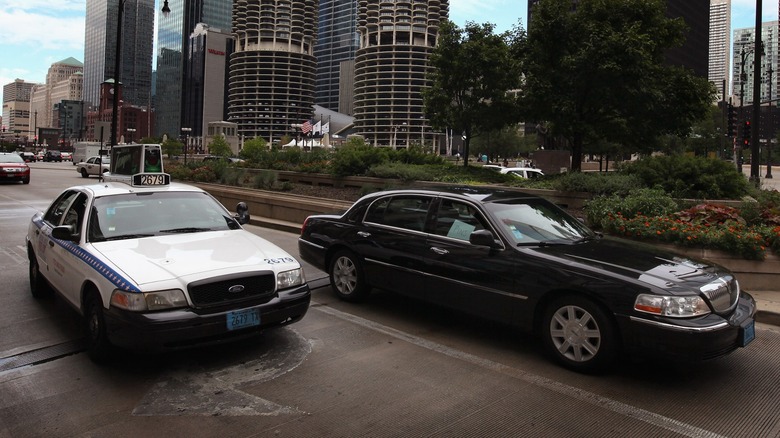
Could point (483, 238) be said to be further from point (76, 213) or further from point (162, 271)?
point (76, 213)

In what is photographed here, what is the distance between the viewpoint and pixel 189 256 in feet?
16.4

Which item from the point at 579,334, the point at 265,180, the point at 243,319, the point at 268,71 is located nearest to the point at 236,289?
the point at 243,319

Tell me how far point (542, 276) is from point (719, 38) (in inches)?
6196

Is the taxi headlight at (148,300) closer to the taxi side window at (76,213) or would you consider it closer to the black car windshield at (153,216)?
the black car windshield at (153,216)

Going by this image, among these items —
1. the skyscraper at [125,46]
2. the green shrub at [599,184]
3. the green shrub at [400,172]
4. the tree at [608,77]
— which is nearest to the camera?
the green shrub at [599,184]

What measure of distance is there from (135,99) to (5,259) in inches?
4775

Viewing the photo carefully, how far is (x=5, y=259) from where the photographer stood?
376 inches

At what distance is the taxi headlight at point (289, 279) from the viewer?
5160 millimetres

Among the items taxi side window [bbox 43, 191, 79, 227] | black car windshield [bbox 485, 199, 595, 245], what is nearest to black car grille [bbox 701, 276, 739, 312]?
black car windshield [bbox 485, 199, 595, 245]

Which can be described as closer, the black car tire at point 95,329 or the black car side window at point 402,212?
the black car tire at point 95,329

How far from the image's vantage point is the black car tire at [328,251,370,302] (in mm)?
6980

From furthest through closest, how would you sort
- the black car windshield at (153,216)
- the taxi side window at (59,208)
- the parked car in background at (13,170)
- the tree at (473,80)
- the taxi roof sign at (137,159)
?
the parked car in background at (13,170), the tree at (473,80), the taxi roof sign at (137,159), the taxi side window at (59,208), the black car windshield at (153,216)

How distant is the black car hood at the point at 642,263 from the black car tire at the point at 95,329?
386 cm

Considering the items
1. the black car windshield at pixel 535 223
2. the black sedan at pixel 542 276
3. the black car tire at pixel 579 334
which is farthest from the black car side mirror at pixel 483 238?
the black car tire at pixel 579 334
